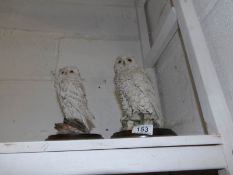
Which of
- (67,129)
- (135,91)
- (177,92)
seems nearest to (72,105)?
(67,129)

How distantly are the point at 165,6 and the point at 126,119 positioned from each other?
407mm

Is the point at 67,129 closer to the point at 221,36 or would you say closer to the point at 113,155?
the point at 113,155

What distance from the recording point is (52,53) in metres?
0.97

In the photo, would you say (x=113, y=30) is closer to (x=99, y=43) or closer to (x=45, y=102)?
(x=99, y=43)

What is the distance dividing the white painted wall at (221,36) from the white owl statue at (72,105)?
1.12 feet

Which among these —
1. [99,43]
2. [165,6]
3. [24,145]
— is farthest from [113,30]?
[24,145]

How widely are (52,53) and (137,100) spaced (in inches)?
17.8

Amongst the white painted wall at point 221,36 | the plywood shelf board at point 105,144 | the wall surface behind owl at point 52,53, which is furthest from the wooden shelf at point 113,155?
the wall surface behind owl at point 52,53

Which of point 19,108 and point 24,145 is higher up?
point 19,108

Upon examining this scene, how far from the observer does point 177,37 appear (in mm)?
788

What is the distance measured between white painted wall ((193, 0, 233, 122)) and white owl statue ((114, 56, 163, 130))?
18cm

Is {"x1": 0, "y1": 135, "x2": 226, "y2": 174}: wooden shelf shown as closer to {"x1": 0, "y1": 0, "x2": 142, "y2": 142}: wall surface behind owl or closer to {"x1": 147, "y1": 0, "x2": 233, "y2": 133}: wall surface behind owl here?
{"x1": 147, "y1": 0, "x2": 233, "y2": 133}: wall surface behind owl

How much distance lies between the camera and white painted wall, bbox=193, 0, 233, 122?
1.77ft

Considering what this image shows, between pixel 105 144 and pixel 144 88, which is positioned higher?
pixel 144 88
